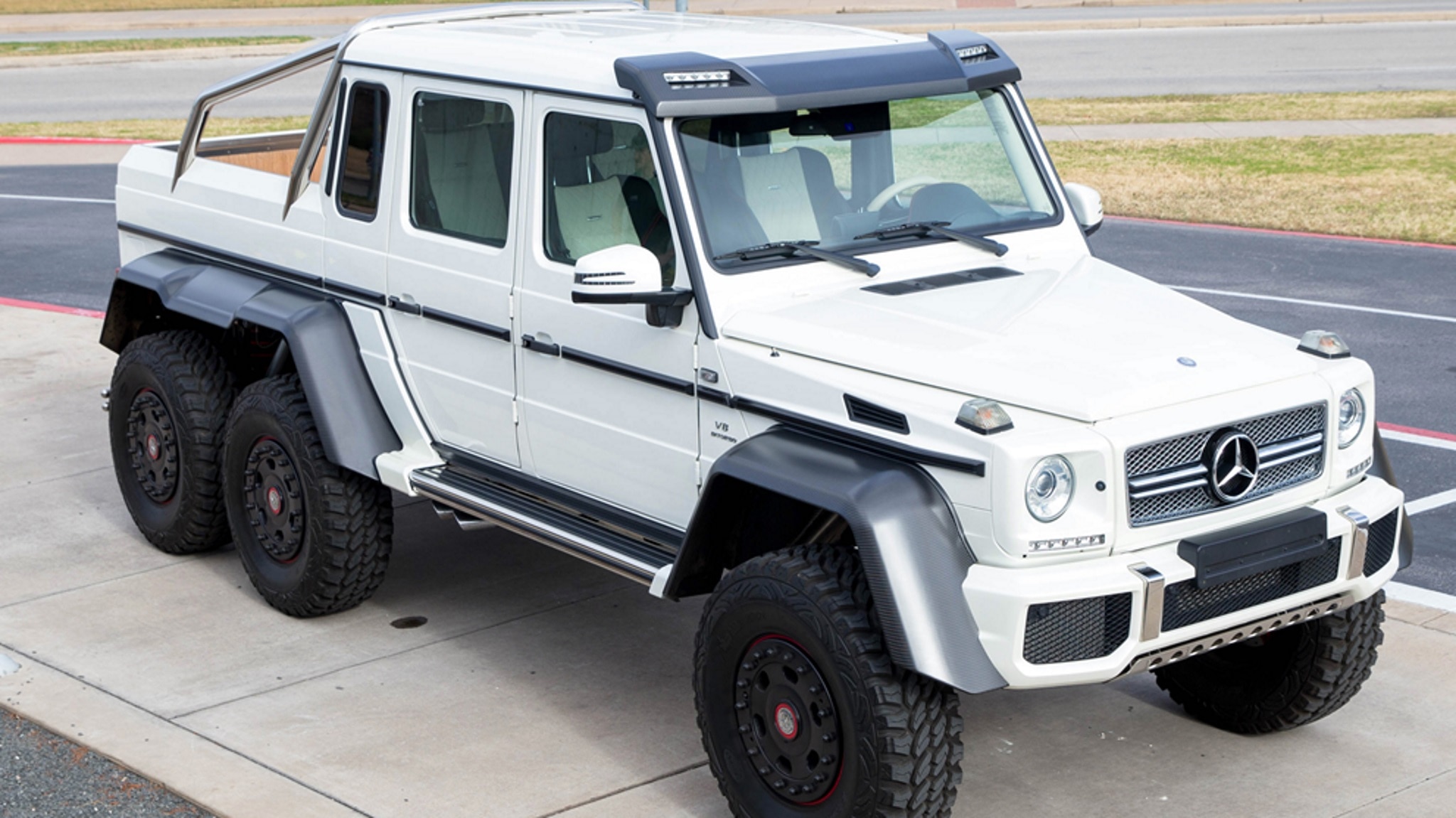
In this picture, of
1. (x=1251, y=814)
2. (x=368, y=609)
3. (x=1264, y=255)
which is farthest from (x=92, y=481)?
(x=1264, y=255)

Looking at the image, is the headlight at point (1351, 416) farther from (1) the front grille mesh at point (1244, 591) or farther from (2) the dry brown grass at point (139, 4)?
(2) the dry brown grass at point (139, 4)

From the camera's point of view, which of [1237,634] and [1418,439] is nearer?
[1237,634]

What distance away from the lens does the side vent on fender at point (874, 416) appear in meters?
4.63

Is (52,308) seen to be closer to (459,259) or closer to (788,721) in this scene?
(459,259)

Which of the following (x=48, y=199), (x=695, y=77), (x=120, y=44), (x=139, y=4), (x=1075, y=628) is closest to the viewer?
(x=1075, y=628)

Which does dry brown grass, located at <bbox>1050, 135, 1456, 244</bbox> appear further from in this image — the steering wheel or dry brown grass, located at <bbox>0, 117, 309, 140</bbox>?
the steering wheel

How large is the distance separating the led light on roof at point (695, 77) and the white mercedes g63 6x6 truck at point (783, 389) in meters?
0.02

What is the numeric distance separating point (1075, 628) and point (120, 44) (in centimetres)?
3184

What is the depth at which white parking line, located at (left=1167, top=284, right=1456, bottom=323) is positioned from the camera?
11.9m

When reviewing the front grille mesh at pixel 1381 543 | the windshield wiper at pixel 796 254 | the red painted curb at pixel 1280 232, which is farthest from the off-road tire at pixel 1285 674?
the red painted curb at pixel 1280 232

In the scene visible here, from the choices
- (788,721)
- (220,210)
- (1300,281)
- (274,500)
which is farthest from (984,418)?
(1300,281)

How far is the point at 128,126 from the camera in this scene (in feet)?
73.0

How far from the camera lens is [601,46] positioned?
5777 millimetres

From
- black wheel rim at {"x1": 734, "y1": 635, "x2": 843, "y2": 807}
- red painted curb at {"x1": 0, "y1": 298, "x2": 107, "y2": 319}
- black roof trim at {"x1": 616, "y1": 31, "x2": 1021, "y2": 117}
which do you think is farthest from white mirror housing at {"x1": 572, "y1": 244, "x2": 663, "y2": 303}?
red painted curb at {"x1": 0, "y1": 298, "x2": 107, "y2": 319}
